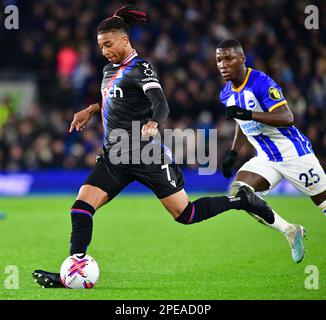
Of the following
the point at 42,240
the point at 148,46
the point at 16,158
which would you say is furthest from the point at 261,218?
the point at 148,46

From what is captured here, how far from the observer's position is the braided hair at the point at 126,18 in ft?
24.8

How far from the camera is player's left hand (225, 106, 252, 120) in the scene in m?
7.97

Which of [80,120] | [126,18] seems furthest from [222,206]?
[126,18]

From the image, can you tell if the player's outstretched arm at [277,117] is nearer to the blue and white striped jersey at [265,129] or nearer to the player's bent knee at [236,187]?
the blue and white striped jersey at [265,129]

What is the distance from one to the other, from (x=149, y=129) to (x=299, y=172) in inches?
91.8

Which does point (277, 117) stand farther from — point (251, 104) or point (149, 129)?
point (149, 129)

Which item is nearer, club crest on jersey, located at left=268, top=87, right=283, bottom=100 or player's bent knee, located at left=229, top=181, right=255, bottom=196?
player's bent knee, located at left=229, top=181, right=255, bottom=196

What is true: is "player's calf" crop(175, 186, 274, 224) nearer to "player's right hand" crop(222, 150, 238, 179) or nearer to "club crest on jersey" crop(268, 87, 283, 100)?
"player's right hand" crop(222, 150, 238, 179)

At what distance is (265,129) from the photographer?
28.5ft

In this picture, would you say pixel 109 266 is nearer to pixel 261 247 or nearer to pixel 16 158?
pixel 261 247

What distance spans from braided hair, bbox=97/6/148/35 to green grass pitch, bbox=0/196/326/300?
94.5 inches

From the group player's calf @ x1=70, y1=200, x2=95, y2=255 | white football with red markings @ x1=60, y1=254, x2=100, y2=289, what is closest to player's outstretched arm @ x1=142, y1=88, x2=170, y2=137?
player's calf @ x1=70, y1=200, x2=95, y2=255

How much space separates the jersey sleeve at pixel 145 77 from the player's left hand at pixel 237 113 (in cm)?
90

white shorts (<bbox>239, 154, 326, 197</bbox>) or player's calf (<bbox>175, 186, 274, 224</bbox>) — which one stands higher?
white shorts (<bbox>239, 154, 326, 197</bbox>)
